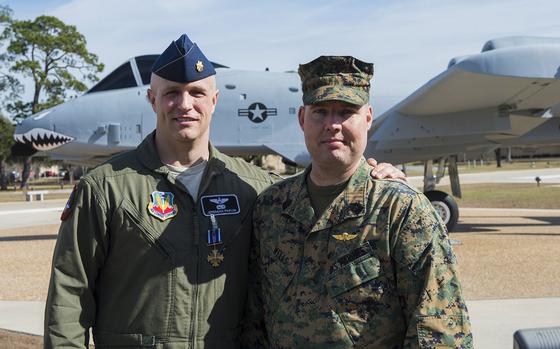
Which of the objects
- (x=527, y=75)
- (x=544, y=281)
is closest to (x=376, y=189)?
(x=544, y=281)

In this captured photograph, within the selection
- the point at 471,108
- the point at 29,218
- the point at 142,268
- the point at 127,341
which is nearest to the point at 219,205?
the point at 142,268

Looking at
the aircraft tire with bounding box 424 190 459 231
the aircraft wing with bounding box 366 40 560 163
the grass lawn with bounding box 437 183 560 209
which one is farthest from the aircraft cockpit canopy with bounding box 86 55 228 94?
the grass lawn with bounding box 437 183 560 209

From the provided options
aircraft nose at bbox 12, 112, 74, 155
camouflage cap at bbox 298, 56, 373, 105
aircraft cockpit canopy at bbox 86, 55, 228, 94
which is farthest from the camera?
aircraft cockpit canopy at bbox 86, 55, 228, 94

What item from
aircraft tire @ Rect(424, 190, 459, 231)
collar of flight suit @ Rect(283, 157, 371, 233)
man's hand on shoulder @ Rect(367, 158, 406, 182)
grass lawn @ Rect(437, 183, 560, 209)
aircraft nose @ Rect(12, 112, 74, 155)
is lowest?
grass lawn @ Rect(437, 183, 560, 209)

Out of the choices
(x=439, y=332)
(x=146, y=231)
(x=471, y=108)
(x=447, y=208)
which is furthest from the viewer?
(x=447, y=208)

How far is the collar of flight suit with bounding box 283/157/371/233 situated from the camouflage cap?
311 millimetres

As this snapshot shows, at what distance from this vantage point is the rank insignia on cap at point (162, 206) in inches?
99.9

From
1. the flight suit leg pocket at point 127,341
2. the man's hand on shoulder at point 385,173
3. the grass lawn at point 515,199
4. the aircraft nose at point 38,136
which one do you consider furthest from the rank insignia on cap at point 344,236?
the grass lawn at point 515,199

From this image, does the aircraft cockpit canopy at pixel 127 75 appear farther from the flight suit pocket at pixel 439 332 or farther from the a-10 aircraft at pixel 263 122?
the flight suit pocket at pixel 439 332

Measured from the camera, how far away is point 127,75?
39.1 feet

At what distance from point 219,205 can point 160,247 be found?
1.02 ft

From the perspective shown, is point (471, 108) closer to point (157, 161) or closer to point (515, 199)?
point (157, 161)

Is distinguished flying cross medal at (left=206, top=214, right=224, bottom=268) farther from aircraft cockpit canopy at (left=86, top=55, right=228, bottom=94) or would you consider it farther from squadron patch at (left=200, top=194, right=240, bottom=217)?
aircraft cockpit canopy at (left=86, top=55, right=228, bottom=94)

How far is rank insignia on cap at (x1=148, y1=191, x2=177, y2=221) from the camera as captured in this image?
2.54 m
